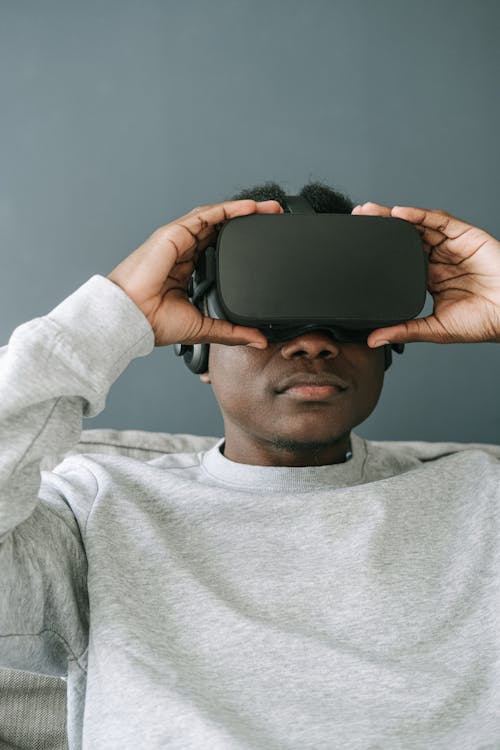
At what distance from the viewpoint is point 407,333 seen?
115 cm

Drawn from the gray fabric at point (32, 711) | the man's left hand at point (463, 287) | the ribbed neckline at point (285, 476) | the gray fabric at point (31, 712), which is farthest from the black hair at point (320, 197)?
the gray fabric at point (31, 712)

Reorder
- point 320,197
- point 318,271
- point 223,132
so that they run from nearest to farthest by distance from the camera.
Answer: point 318,271, point 320,197, point 223,132

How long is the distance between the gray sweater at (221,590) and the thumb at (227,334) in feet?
0.36

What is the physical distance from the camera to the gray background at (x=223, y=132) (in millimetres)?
1810

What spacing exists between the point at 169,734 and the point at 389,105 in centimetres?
147

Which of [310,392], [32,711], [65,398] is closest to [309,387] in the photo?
[310,392]

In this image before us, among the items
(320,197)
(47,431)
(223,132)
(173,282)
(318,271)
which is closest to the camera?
(47,431)

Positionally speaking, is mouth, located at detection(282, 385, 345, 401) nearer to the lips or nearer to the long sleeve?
the lips

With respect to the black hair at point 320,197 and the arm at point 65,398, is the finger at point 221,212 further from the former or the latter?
the black hair at point 320,197

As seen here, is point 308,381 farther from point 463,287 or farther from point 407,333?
point 463,287

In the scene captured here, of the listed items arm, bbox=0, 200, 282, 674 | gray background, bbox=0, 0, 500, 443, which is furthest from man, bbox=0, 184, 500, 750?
gray background, bbox=0, 0, 500, 443

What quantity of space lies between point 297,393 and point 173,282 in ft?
0.77

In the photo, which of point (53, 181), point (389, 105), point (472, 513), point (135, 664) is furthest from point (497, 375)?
point (135, 664)

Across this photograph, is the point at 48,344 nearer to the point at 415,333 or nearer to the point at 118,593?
the point at 118,593
